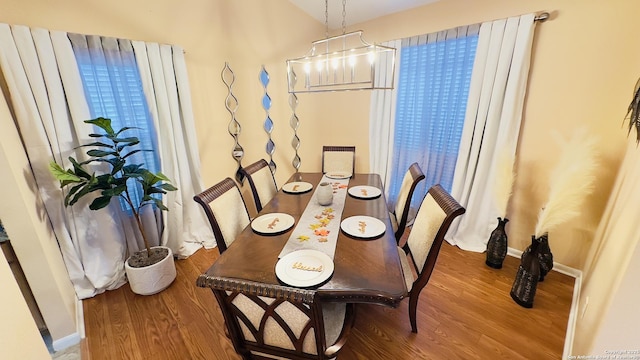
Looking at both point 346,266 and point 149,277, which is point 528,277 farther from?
point 149,277

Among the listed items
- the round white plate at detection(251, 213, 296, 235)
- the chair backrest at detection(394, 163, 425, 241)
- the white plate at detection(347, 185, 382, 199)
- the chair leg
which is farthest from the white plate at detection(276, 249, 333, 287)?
the chair backrest at detection(394, 163, 425, 241)

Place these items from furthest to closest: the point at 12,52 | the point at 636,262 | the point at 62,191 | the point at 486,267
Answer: the point at 486,267 < the point at 62,191 < the point at 12,52 < the point at 636,262

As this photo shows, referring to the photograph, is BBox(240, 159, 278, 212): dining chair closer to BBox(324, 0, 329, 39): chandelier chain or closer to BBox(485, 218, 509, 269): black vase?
BBox(324, 0, 329, 39): chandelier chain

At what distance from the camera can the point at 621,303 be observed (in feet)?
2.98

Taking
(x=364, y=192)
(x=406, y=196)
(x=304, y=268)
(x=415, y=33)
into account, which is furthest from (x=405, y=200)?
(x=415, y=33)

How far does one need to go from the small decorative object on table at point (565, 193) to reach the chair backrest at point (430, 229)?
2.94ft

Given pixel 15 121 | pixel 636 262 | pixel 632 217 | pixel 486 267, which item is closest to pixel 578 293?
pixel 486 267

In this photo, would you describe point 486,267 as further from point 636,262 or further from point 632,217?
point 636,262

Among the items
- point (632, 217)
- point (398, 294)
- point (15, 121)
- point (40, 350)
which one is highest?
point (15, 121)

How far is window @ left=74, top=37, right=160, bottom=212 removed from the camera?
1729 millimetres

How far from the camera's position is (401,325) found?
5.37 ft

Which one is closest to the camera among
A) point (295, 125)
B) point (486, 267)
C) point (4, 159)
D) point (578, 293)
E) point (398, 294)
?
point (398, 294)

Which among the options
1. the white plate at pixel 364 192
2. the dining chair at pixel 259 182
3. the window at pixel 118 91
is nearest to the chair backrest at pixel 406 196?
the white plate at pixel 364 192

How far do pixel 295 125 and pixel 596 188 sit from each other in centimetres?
290
